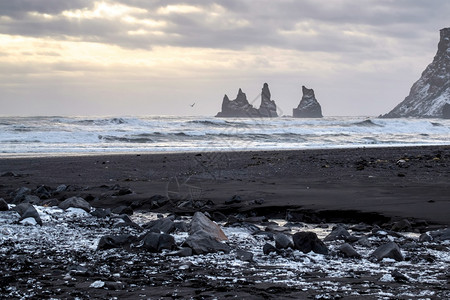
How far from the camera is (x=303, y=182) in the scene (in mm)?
10539

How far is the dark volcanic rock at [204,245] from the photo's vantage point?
495cm

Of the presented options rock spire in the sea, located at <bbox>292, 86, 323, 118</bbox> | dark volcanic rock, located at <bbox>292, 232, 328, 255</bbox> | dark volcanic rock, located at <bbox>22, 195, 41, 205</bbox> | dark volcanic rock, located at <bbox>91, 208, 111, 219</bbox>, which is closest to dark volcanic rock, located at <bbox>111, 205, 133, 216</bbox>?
dark volcanic rock, located at <bbox>91, 208, 111, 219</bbox>

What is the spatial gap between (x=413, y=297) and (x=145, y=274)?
2.01m

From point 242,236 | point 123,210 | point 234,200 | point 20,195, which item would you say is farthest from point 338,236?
point 20,195

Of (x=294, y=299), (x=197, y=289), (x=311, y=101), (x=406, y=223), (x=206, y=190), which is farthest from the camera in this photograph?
(x=311, y=101)

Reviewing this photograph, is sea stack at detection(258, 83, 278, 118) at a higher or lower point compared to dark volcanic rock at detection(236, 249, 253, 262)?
higher

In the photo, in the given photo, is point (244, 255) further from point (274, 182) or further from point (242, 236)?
point (274, 182)

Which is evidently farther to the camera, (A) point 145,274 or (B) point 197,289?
(A) point 145,274

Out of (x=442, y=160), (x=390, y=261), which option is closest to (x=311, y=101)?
(x=442, y=160)

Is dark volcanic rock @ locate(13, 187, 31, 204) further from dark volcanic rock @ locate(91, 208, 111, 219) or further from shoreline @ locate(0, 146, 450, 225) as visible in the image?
dark volcanic rock @ locate(91, 208, 111, 219)

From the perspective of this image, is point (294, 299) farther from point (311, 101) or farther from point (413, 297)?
point (311, 101)

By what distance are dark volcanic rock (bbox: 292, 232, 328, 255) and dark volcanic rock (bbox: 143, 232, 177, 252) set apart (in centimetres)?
118

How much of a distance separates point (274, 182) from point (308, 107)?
156 metres

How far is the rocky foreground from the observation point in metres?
3.65
